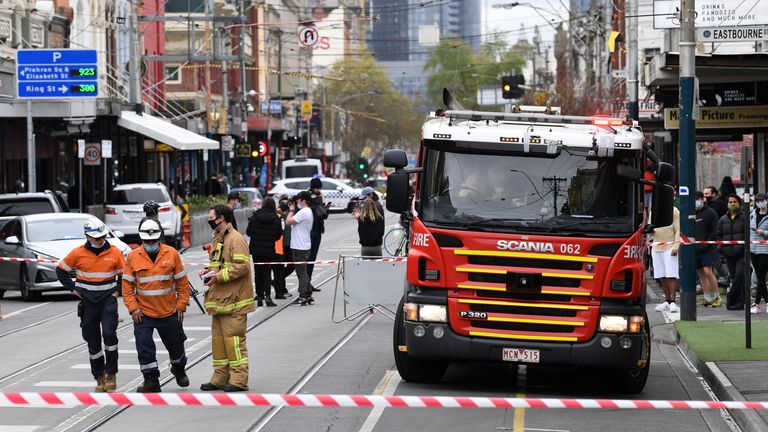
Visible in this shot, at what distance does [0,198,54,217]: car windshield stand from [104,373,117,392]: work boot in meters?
16.1

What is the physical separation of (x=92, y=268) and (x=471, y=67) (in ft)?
303

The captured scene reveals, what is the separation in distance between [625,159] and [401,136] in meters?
103

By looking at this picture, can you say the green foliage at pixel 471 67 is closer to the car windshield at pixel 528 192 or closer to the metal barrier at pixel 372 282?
the metal barrier at pixel 372 282

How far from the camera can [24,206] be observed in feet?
95.1

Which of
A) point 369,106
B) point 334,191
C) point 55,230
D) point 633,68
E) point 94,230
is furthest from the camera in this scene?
point 369,106

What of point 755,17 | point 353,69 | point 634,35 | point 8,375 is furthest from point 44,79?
point 353,69

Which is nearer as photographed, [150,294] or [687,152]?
[150,294]

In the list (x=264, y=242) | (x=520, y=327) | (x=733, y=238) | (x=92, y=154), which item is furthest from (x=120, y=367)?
(x=92, y=154)

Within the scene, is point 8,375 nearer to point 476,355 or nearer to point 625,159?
point 476,355

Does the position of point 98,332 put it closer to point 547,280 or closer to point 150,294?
point 150,294

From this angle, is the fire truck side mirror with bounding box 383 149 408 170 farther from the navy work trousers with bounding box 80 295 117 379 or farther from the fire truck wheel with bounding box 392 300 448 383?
the navy work trousers with bounding box 80 295 117 379

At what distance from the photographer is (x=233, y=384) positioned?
12.9m

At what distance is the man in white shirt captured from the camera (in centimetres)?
2233

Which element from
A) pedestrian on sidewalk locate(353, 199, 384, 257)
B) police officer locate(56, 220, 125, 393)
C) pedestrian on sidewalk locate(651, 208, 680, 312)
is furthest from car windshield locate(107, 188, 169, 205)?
police officer locate(56, 220, 125, 393)
